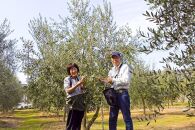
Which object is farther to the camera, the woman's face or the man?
the woman's face

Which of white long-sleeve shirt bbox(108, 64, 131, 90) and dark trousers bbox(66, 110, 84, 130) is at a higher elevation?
white long-sleeve shirt bbox(108, 64, 131, 90)

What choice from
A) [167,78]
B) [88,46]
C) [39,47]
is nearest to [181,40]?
[167,78]

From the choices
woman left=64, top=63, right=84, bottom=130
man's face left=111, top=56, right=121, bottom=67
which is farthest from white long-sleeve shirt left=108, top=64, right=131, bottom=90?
woman left=64, top=63, right=84, bottom=130

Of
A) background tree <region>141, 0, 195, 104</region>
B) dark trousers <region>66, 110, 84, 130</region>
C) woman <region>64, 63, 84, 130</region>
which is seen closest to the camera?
background tree <region>141, 0, 195, 104</region>

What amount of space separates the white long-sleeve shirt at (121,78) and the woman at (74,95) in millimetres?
1183

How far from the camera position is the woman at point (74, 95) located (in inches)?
421

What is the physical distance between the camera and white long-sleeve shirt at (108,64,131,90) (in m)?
9.51

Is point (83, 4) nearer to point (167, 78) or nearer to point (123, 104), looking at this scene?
point (123, 104)

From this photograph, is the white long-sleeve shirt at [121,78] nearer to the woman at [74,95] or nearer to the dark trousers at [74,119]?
the woman at [74,95]

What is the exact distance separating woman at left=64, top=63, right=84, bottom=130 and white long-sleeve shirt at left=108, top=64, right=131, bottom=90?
118cm

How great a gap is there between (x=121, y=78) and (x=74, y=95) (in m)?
1.76

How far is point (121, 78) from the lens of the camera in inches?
375

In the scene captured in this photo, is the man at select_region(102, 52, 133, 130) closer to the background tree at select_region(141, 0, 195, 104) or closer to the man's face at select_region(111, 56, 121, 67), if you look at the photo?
the man's face at select_region(111, 56, 121, 67)

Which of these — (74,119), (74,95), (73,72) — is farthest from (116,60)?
(74,119)
